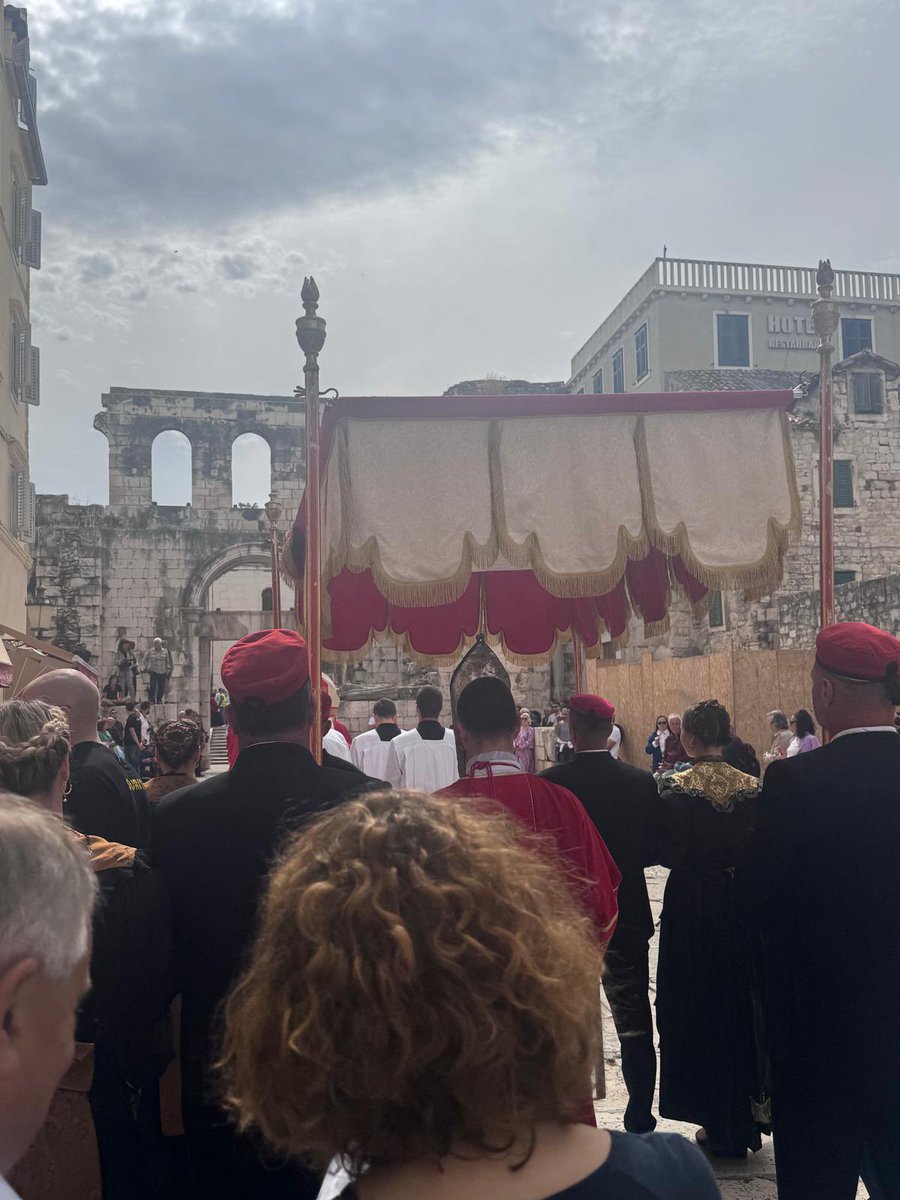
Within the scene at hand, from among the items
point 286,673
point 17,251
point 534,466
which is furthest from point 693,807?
point 17,251

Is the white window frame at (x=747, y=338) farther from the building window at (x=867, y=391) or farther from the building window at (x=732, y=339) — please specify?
the building window at (x=867, y=391)

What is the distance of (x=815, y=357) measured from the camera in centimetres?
3406

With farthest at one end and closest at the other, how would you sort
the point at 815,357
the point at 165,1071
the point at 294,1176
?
the point at 815,357
the point at 165,1071
the point at 294,1176

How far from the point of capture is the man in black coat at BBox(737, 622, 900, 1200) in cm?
258

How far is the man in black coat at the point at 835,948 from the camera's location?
258 cm

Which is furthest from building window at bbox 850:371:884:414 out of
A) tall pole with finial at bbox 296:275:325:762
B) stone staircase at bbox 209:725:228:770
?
tall pole with finial at bbox 296:275:325:762

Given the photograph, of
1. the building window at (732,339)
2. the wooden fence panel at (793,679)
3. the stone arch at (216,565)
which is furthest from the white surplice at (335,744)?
the building window at (732,339)

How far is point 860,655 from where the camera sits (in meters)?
2.95

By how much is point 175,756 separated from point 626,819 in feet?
6.15

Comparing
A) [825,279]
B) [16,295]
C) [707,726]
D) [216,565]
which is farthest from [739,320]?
[707,726]

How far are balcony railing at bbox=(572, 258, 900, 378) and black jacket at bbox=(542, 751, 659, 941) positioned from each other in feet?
98.0

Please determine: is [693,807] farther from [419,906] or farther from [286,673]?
[419,906]

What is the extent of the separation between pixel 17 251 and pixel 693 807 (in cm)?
1812

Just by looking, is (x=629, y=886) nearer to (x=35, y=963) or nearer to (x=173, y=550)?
(x=35, y=963)
